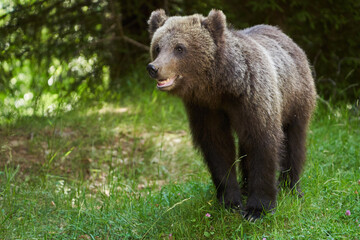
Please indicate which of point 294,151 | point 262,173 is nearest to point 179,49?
point 262,173

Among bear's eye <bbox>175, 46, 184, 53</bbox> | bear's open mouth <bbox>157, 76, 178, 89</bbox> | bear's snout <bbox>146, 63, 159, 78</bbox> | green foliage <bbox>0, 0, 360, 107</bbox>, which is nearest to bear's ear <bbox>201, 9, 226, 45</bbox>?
bear's eye <bbox>175, 46, 184, 53</bbox>

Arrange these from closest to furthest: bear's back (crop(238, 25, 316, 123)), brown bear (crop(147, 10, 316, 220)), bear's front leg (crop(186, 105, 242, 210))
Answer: brown bear (crop(147, 10, 316, 220)) < bear's front leg (crop(186, 105, 242, 210)) < bear's back (crop(238, 25, 316, 123))

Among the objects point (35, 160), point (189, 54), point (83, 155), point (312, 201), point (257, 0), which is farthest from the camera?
point (257, 0)

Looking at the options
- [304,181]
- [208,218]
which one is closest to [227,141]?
[208,218]

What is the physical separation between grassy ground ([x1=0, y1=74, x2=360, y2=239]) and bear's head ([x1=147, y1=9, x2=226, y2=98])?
41.9 inches

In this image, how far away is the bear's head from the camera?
3877mm

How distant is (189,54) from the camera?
3.91 m

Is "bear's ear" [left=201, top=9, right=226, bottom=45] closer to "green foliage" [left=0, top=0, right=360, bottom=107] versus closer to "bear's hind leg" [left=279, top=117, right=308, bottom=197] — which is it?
"bear's hind leg" [left=279, top=117, right=308, bottom=197]

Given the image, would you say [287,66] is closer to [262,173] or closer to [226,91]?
[226,91]

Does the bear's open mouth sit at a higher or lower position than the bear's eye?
lower

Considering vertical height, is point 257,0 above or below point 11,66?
above

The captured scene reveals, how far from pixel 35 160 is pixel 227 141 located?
280 centimetres

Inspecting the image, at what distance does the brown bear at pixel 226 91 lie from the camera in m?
3.94

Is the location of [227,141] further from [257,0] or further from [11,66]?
[257,0]
